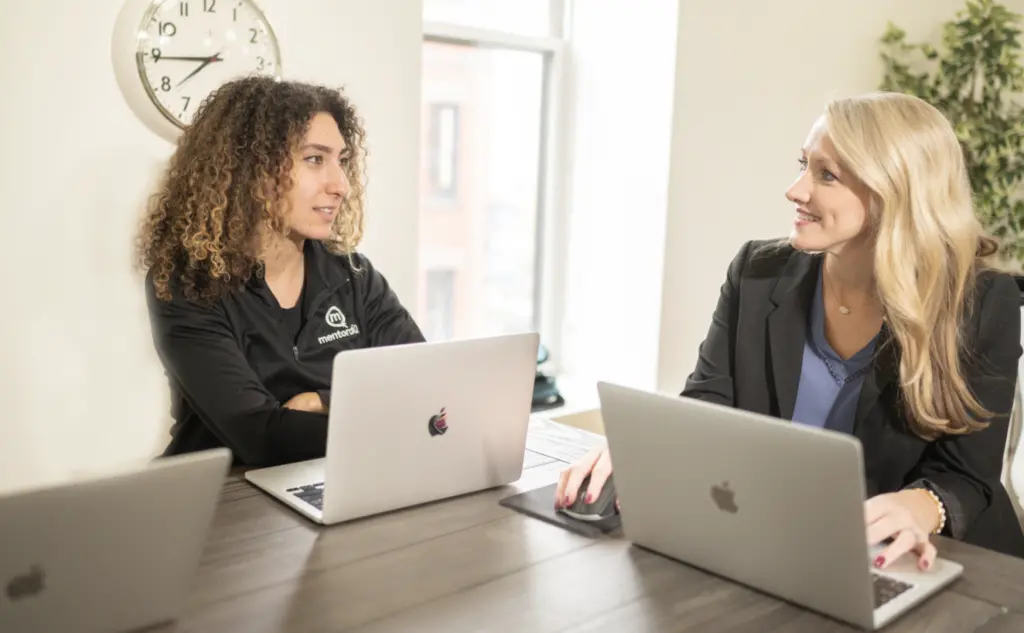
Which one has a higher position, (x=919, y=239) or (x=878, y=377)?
(x=919, y=239)

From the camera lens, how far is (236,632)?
1041 millimetres

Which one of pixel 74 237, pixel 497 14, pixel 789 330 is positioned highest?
pixel 497 14

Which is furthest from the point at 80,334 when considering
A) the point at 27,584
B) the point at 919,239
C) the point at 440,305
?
the point at 919,239

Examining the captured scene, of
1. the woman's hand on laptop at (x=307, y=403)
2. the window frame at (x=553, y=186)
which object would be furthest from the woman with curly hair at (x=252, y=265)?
the window frame at (x=553, y=186)

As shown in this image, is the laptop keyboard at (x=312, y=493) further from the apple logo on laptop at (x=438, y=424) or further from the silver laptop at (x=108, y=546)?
the silver laptop at (x=108, y=546)

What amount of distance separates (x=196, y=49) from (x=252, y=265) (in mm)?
587

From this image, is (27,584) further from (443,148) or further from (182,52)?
(443,148)

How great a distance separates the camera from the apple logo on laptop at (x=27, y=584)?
884 mm

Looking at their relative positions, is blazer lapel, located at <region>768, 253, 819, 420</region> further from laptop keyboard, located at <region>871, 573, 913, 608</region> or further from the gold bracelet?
laptop keyboard, located at <region>871, 573, 913, 608</region>

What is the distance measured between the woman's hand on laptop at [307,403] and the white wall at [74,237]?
58cm

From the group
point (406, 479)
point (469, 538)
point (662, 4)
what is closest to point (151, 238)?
point (406, 479)

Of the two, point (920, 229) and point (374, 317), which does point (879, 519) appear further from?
point (374, 317)

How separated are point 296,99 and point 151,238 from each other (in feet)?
1.37

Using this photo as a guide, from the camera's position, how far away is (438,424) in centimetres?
143
